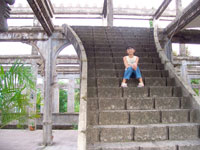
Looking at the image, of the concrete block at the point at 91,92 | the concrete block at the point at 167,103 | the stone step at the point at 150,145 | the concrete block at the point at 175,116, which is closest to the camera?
the stone step at the point at 150,145

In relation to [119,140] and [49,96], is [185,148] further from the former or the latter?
[49,96]

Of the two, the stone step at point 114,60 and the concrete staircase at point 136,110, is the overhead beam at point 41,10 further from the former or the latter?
the stone step at point 114,60

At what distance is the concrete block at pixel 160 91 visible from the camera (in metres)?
4.55

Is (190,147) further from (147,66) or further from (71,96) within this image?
(71,96)

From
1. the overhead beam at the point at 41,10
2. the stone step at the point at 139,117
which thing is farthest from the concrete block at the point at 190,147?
the overhead beam at the point at 41,10

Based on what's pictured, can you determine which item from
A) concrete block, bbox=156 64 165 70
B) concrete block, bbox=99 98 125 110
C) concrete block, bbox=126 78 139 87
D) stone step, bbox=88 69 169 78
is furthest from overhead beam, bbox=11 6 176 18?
concrete block, bbox=99 98 125 110

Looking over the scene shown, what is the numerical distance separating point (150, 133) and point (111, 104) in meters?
1.01

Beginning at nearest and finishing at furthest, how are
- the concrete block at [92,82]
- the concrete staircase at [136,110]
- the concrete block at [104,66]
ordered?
the concrete staircase at [136,110]
the concrete block at [92,82]
the concrete block at [104,66]

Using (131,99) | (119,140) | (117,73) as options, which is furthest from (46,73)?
(119,140)

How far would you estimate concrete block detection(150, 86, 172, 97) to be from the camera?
455 cm

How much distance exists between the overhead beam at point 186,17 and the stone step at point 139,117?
3.00 m

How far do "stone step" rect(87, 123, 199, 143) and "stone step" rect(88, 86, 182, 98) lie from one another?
41.3 inches

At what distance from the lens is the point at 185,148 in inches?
124

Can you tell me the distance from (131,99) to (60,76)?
46.3ft
